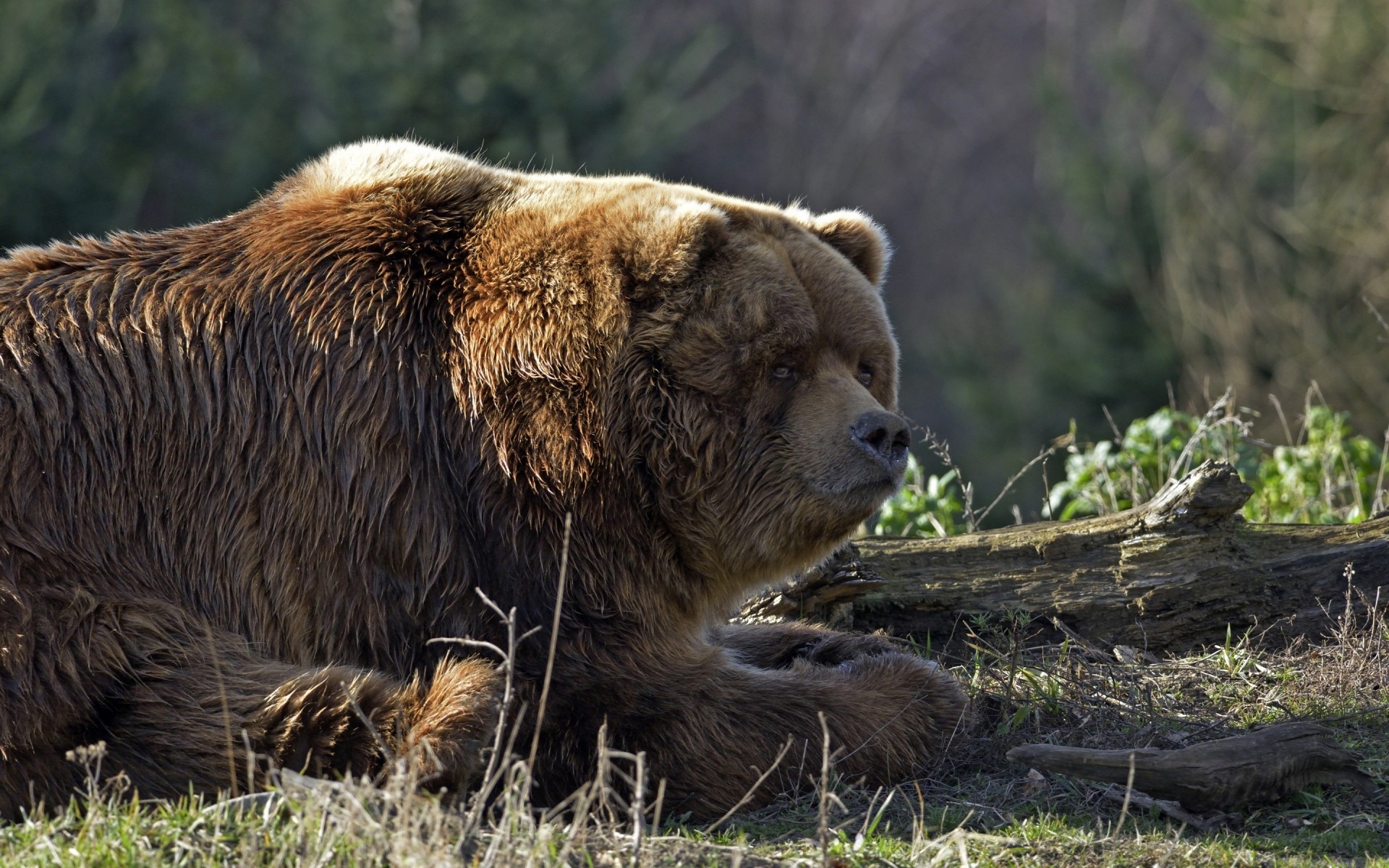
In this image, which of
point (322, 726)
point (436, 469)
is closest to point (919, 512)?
point (436, 469)

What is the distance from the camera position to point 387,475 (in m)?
3.93

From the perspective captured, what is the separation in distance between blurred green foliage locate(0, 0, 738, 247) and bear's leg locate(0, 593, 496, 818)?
11579mm

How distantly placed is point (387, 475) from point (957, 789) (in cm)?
185

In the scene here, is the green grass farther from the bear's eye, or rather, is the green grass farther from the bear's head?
the bear's eye

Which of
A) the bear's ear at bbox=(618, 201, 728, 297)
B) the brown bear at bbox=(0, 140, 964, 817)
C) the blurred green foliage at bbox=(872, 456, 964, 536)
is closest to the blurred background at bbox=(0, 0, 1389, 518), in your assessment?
the blurred green foliage at bbox=(872, 456, 964, 536)

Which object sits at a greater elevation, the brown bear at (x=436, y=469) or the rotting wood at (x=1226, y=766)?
the brown bear at (x=436, y=469)

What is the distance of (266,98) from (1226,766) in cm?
1541

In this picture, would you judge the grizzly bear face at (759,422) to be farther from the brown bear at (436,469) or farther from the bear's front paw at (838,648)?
the bear's front paw at (838,648)

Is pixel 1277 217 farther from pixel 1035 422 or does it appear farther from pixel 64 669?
pixel 64 669

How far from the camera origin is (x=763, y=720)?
4.20 meters

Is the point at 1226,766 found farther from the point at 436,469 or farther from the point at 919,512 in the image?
the point at 919,512

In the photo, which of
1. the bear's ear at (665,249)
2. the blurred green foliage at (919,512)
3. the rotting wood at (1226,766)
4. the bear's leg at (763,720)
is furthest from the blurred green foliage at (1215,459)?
the bear's ear at (665,249)

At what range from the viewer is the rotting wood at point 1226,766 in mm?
3801

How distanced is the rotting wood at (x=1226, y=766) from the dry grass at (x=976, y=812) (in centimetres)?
6
